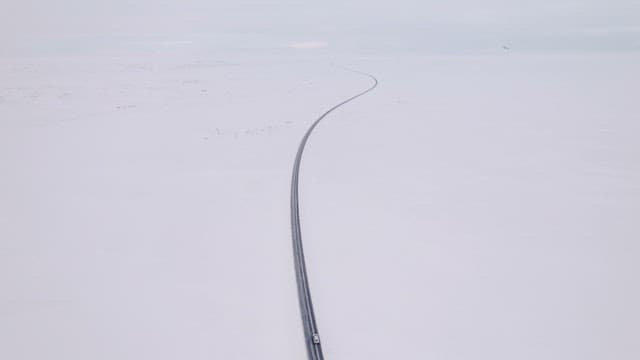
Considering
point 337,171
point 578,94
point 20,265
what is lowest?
point 578,94

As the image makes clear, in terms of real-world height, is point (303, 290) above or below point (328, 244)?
above

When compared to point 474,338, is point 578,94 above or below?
below

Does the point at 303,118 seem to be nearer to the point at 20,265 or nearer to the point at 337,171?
the point at 337,171

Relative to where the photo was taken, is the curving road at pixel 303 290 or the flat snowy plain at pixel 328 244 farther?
the flat snowy plain at pixel 328 244

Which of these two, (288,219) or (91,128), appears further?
(91,128)

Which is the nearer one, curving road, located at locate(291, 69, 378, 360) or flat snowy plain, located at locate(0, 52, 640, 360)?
curving road, located at locate(291, 69, 378, 360)

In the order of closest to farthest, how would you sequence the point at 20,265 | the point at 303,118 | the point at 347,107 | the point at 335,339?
the point at 335,339 → the point at 20,265 → the point at 303,118 → the point at 347,107

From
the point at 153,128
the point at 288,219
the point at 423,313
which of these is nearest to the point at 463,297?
the point at 423,313

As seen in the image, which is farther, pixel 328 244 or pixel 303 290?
pixel 328 244
